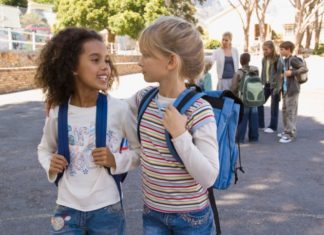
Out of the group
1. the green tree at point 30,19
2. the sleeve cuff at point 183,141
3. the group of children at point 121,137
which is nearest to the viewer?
the sleeve cuff at point 183,141

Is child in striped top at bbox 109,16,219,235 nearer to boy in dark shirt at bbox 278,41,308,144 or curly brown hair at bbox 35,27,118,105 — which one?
curly brown hair at bbox 35,27,118,105

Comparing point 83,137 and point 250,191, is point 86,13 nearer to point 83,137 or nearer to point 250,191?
point 250,191

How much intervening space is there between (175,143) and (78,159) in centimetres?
52

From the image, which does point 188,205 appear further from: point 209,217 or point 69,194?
point 69,194

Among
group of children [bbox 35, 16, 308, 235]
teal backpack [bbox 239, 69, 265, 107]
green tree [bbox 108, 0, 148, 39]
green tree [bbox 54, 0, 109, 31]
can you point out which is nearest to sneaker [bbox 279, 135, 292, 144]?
teal backpack [bbox 239, 69, 265, 107]

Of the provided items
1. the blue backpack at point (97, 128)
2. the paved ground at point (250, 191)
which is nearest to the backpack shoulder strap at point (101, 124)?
the blue backpack at point (97, 128)

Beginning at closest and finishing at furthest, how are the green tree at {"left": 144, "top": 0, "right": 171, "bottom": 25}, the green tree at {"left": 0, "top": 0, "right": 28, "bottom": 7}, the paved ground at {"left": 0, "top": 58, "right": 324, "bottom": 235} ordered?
1. the paved ground at {"left": 0, "top": 58, "right": 324, "bottom": 235}
2. the green tree at {"left": 144, "top": 0, "right": 171, "bottom": 25}
3. the green tree at {"left": 0, "top": 0, "right": 28, "bottom": 7}

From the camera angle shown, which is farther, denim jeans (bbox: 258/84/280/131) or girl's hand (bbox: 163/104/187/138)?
denim jeans (bbox: 258/84/280/131)

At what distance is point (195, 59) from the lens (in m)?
1.68

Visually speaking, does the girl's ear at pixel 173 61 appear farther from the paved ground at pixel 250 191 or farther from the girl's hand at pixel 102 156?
the paved ground at pixel 250 191

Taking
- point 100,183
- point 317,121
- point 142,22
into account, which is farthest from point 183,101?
point 142,22

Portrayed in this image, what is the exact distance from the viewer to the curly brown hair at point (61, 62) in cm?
188

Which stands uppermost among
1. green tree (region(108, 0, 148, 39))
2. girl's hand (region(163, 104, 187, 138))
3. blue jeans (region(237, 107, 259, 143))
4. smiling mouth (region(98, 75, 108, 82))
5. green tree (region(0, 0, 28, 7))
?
green tree (region(0, 0, 28, 7))

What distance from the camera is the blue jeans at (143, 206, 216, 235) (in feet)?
5.72
